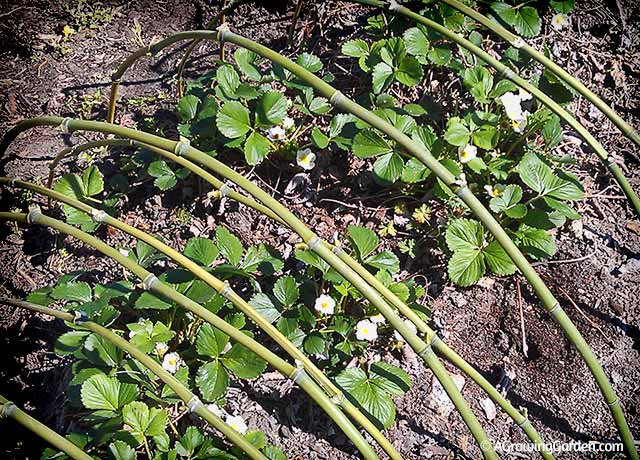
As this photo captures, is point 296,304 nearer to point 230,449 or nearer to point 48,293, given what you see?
point 230,449

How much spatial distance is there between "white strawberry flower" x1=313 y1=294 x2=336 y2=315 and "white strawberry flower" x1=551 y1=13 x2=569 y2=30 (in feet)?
4.86

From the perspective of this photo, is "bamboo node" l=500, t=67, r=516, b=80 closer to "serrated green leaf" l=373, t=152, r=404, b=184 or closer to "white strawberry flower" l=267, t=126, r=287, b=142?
"serrated green leaf" l=373, t=152, r=404, b=184

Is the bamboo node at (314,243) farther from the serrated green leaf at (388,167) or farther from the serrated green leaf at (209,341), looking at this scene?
the serrated green leaf at (388,167)

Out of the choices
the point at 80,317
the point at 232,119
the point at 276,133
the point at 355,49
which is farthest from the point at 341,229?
the point at 80,317

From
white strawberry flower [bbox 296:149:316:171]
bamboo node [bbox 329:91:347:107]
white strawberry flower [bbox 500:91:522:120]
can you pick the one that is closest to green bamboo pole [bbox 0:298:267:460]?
bamboo node [bbox 329:91:347:107]

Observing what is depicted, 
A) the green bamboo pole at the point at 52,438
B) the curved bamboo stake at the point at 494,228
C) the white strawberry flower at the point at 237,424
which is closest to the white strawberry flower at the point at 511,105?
the curved bamboo stake at the point at 494,228

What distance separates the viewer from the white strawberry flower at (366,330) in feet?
5.72

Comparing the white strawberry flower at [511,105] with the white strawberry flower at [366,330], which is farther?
the white strawberry flower at [511,105]

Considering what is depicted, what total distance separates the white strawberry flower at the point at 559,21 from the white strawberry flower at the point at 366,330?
1.47 metres

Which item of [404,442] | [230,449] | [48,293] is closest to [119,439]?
[230,449]

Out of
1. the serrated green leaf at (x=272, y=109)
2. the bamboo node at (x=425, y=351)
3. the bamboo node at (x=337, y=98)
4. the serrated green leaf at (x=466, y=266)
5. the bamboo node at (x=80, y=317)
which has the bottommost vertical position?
the bamboo node at (x=80, y=317)

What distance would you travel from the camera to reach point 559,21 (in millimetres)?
2387

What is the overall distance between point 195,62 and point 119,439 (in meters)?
1.57

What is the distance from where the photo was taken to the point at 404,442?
173 centimetres
